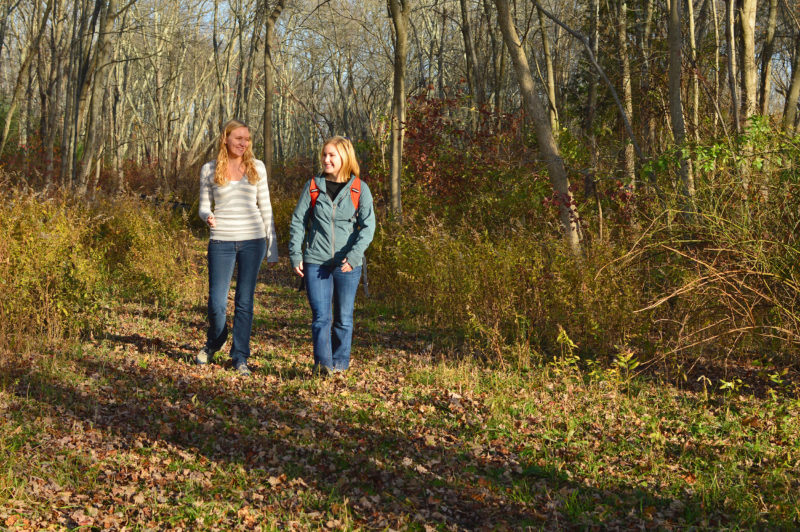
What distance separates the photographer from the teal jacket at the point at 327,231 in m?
5.41

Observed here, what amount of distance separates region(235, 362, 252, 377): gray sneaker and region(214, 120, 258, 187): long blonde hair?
1545 mm

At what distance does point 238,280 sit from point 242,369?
0.77 meters

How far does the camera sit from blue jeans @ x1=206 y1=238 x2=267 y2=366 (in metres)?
5.56

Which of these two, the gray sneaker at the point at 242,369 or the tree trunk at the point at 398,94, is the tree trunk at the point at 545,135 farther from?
the gray sneaker at the point at 242,369

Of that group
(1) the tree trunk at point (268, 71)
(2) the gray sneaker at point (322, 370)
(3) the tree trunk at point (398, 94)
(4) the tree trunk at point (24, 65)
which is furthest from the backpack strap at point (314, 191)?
(4) the tree trunk at point (24, 65)

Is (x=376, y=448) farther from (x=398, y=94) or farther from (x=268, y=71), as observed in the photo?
(x=268, y=71)

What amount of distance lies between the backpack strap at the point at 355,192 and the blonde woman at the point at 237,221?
29.7 inches

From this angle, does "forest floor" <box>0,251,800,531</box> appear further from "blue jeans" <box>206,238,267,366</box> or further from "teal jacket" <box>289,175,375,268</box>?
"teal jacket" <box>289,175,375,268</box>

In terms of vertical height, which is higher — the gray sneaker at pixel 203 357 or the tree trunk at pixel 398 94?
the tree trunk at pixel 398 94

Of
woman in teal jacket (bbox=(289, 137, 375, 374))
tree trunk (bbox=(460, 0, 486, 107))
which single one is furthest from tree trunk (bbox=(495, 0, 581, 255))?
tree trunk (bbox=(460, 0, 486, 107))

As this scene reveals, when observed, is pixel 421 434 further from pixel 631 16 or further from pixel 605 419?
pixel 631 16

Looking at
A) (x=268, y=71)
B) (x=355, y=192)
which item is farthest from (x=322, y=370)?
(x=268, y=71)

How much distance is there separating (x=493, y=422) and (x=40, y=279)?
4359mm

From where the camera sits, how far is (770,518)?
338cm
